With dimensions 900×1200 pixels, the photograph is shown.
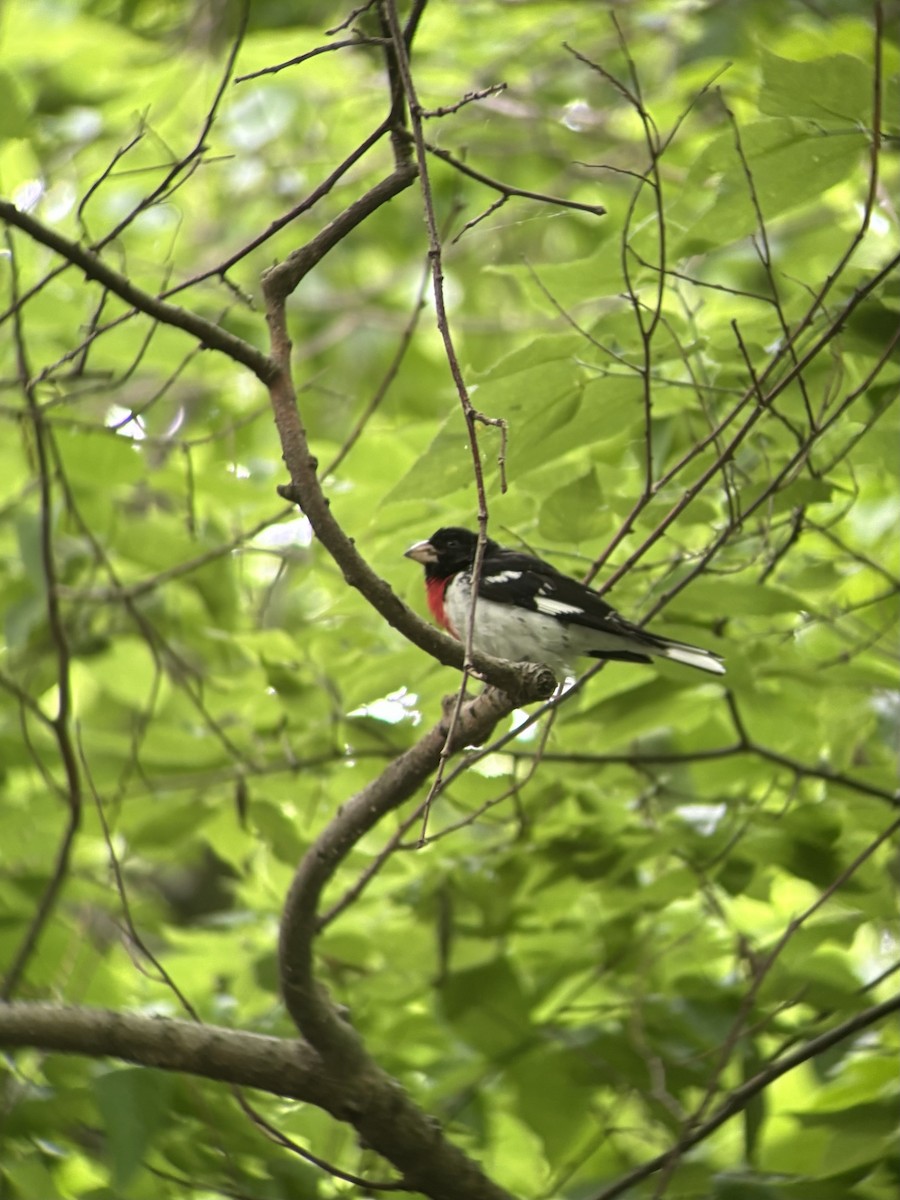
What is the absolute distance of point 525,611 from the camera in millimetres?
3766

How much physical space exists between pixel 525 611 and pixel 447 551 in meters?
0.34

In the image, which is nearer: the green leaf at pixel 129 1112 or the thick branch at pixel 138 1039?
the green leaf at pixel 129 1112

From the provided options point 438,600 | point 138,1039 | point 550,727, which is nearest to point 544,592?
point 438,600

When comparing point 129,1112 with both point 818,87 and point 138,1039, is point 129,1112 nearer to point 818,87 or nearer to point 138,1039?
point 138,1039

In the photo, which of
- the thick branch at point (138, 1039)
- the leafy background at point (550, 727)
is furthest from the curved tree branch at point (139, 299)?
the thick branch at point (138, 1039)

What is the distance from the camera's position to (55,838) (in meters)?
3.71

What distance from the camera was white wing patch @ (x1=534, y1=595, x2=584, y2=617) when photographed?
3.42m

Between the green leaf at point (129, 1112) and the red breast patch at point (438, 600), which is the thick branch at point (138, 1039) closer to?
the green leaf at point (129, 1112)

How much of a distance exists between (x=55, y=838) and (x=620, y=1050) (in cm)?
168

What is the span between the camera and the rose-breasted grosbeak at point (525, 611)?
3.23 meters

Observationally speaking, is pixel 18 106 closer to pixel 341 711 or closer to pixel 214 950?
pixel 341 711

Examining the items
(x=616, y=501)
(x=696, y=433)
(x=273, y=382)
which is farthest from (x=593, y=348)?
(x=273, y=382)

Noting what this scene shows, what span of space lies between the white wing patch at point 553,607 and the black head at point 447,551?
25 centimetres

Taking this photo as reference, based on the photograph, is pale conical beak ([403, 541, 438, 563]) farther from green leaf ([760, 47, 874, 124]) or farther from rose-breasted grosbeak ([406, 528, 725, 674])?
green leaf ([760, 47, 874, 124])
